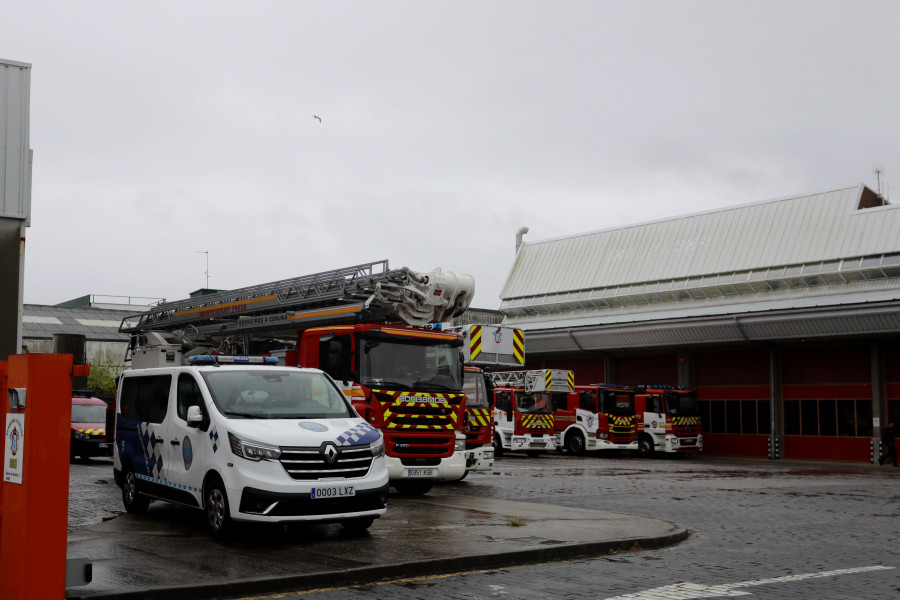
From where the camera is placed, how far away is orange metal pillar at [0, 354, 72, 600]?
6.61 meters

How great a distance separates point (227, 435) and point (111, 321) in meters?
55.3

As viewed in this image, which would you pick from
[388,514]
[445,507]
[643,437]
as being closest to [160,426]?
[388,514]

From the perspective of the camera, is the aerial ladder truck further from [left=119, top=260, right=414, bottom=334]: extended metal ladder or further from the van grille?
the van grille

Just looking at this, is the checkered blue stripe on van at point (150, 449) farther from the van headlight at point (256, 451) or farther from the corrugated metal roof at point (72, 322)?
the corrugated metal roof at point (72, 322)

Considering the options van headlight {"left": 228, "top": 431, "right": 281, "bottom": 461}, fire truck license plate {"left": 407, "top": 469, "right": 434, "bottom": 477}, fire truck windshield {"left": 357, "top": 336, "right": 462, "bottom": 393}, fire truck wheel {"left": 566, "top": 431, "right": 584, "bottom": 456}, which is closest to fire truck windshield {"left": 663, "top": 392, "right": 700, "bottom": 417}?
fire truck wheel {"left": 566, "top": 431, "right": 584, "bottom": 456}

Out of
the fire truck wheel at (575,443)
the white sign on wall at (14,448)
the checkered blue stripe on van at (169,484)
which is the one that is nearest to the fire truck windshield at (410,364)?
the checkered blue stripe on van at (169,484)

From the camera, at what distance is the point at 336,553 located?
9.36 metres

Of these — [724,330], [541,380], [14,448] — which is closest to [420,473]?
[14,448]

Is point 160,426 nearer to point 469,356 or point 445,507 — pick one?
point 445,507

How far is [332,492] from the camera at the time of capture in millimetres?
10078

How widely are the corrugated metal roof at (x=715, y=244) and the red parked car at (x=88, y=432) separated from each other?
26.3 metres

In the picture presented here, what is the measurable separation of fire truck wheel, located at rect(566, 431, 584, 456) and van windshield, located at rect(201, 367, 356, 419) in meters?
26.0

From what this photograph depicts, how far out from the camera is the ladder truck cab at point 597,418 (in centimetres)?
3591

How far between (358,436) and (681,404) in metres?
28.7
